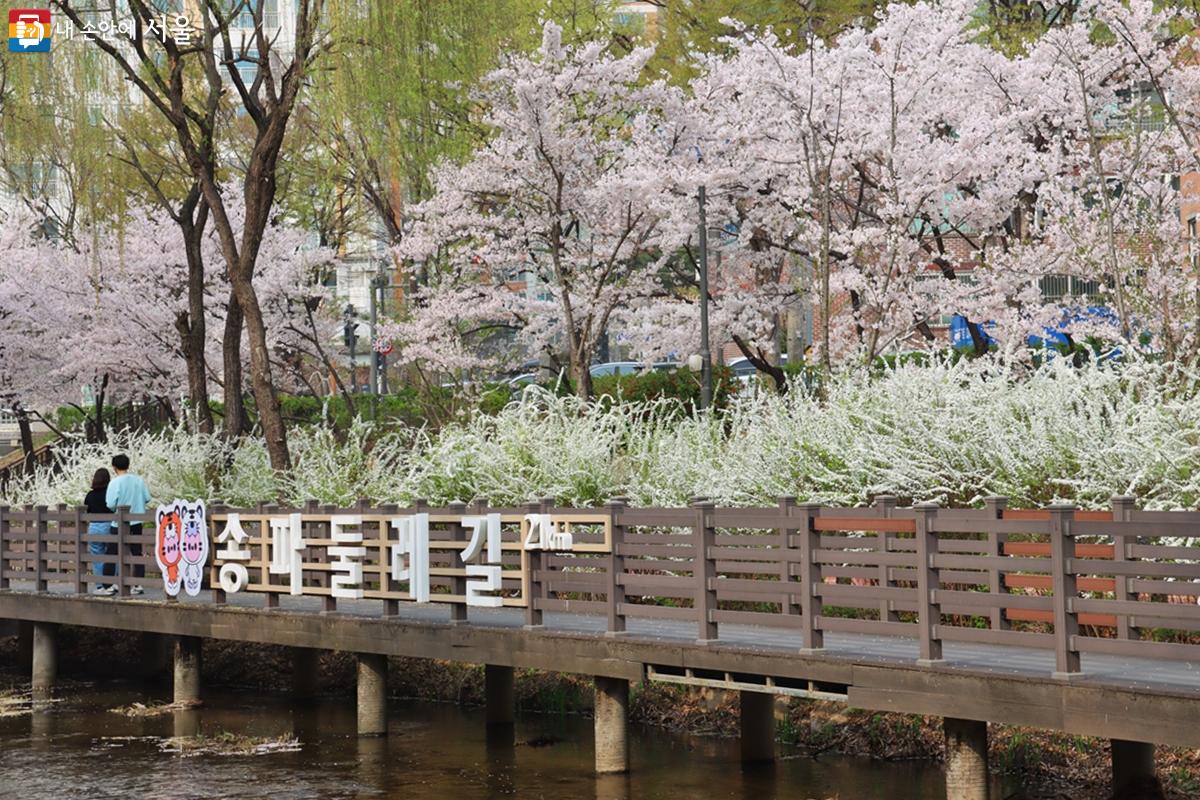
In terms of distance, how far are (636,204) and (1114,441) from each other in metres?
18.5

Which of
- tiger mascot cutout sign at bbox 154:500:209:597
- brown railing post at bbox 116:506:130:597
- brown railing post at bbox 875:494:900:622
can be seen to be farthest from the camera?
brown railing post at bbox 116:506:130:597

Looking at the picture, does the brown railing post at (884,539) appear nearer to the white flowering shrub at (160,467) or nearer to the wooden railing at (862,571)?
the wooden railing at (862,571)

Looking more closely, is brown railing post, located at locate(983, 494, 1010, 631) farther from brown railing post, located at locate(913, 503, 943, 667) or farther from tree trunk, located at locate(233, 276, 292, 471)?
tree trunk, located at locate(233, 276, 292, 471)

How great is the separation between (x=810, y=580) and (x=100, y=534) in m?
11.3

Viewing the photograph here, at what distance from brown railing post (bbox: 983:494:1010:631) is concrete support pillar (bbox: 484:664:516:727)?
6029 mm

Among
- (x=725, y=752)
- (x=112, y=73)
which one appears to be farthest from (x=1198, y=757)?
(x=112, y=73)

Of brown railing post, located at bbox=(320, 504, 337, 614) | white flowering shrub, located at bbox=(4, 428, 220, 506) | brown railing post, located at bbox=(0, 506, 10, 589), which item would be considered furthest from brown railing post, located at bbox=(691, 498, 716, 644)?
brown railing post, located at bbox=(0, 506, 10, 589)

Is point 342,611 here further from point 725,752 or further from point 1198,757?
point 1198,757

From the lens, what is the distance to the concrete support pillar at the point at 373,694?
1712 centimetres

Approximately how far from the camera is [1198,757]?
12.6m

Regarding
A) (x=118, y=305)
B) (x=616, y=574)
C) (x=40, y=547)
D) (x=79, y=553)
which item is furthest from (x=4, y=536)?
(x=118, y=305)

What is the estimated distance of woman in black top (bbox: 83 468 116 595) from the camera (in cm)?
2096

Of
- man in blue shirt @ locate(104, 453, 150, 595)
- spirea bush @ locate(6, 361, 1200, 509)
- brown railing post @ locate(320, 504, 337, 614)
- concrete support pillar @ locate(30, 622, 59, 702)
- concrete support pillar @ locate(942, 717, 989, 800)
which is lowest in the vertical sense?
concrete support pillar @ locate(30, 622, 59, 702)

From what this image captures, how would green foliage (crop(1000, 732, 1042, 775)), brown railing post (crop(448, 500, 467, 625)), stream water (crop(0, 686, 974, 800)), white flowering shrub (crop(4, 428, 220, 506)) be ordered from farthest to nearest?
1. white flowering shrub (crop(4, 428, 220, 506))
2. brown railing post (crop(448, 500, 467, 625))
3. stream water (crop(0, 686, 974, 800))
4. green foliage (crop(1000, 732, 1042, 775))
